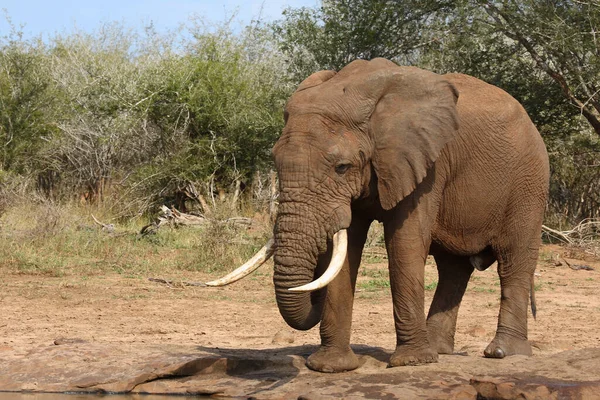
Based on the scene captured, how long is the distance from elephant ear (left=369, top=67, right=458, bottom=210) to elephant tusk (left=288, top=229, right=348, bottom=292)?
37 cm

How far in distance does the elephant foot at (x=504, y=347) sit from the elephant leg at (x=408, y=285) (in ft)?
2.50

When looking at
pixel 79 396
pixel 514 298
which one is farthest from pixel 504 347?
pixel 79 396

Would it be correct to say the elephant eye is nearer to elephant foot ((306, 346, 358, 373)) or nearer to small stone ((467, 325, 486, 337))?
elephant foot ((306, 346, 358, 373))

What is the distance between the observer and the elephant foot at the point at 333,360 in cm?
586

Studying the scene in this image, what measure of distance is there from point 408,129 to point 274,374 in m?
1.69

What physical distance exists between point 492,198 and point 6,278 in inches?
263

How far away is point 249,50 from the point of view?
88.3 ft

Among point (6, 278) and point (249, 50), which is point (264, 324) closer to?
point (6, 278)

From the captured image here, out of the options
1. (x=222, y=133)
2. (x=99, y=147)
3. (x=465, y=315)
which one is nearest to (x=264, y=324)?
(x=465, y=315)

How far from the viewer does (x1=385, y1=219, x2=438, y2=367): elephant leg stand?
571cm

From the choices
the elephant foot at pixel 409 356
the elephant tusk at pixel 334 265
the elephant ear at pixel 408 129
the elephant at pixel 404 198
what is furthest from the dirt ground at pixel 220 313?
the elephant tusk at pixel 334 265

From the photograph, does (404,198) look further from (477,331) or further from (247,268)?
(477,331)

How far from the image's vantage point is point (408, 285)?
18.7ft

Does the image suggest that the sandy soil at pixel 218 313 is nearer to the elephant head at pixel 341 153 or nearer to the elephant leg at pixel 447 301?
the elephant leg at pixel 447 301
